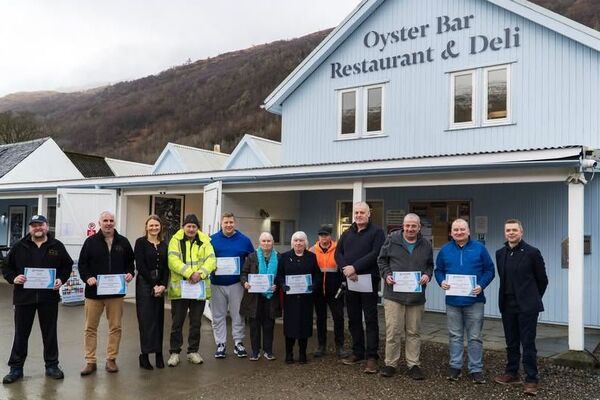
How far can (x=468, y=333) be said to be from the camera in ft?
19.4

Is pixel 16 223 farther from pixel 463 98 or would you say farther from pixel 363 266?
pixel 363 266

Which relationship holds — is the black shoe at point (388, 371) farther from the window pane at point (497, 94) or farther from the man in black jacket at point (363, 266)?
the window pane at point (497, 94)

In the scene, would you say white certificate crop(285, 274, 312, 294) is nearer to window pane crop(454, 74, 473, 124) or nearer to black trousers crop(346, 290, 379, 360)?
black trousers crop(346, 290, 379, 360)

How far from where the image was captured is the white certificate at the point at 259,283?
678 centimetres

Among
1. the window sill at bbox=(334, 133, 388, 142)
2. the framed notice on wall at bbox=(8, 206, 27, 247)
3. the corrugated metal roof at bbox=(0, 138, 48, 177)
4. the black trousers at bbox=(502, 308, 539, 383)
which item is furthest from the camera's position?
the corrugated metal roof at bbox=(0, 138, 48, 177)

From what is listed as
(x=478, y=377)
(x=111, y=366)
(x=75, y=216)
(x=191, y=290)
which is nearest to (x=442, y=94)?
(x=478, y=377)

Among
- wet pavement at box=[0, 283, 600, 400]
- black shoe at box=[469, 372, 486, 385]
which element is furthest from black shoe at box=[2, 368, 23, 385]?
black shoe at box=[469, 372, 486, 385]

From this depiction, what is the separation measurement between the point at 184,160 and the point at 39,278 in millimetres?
13172

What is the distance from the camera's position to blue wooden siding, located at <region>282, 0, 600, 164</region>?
9.65 metres

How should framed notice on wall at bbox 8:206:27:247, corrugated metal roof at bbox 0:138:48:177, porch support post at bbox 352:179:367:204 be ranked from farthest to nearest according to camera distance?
corrugated metal roof at bbox 0:138:48:177 < framed notice on wall at bbox 8:206:27:247 < porch support post at bbox 352:179:367:204

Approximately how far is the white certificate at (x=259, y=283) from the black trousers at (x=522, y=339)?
2.73m

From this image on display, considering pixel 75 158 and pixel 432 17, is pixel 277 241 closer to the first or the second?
pixel 432 17

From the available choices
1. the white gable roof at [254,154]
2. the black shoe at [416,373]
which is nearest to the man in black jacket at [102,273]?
the black shoe at [416,373]

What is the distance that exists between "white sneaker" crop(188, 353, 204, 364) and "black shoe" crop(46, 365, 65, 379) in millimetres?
1414
